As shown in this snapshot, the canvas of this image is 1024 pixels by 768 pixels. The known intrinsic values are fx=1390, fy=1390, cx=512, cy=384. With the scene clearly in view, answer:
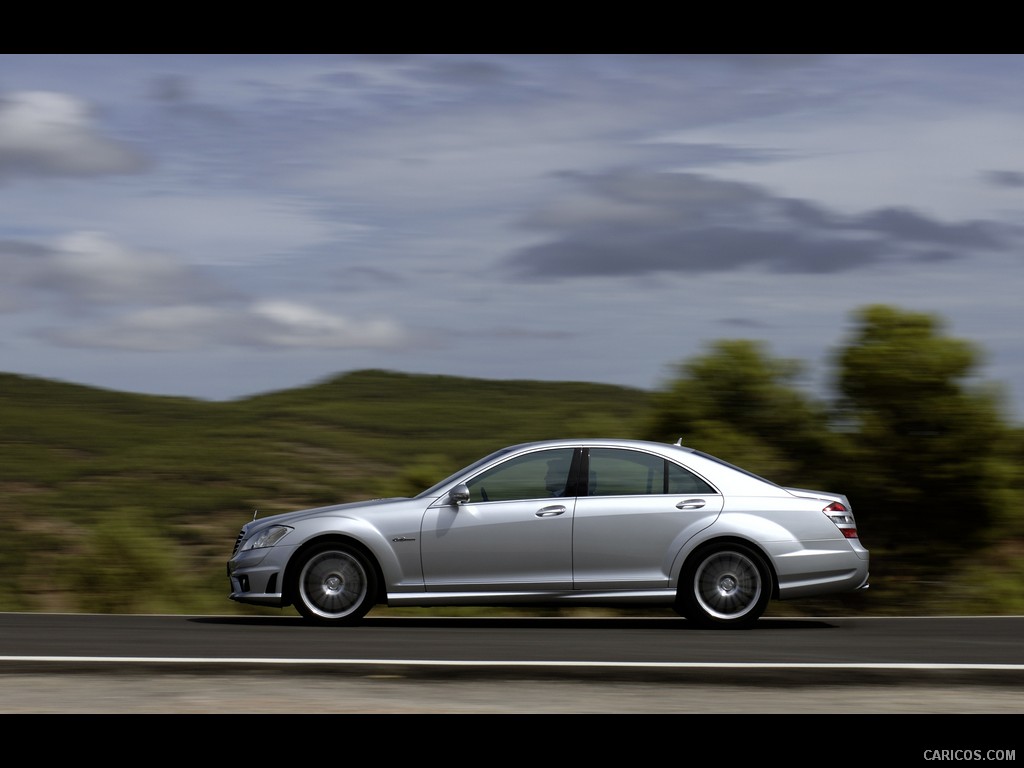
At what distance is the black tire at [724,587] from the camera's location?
452 inches

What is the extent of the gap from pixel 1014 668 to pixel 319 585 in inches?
217

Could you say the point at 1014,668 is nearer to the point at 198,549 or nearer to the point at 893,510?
the point at 893,510

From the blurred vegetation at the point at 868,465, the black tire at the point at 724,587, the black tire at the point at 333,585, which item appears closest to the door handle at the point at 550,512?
the black tire at the point at 724,587

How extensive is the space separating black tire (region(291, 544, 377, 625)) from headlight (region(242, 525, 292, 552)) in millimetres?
252

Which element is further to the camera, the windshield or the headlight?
the windshield

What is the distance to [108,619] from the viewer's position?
12.6 m

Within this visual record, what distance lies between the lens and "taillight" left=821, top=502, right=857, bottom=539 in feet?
38.4

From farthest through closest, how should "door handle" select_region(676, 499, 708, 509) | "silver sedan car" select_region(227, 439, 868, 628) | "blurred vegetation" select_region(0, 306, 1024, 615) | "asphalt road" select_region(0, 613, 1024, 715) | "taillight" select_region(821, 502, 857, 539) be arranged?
"blurred vegetation" select_region(0, 306, 1024, 615), "taillight" select_region(821, 502, 857, 539), "door handle" select_region(676, 499, 708, 509), "silver sedan car" select_region(227, 439, 868, 628), "asphalt road" select_region(0, 613, 1024, 715)

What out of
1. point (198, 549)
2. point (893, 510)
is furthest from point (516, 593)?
point (198, 549)

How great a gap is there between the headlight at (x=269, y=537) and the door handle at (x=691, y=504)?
328 cm

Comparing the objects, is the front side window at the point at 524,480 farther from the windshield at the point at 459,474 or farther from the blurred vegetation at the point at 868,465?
the blurred vegetation at the point at 868,465

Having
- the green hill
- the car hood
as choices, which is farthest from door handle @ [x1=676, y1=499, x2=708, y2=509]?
the green hill

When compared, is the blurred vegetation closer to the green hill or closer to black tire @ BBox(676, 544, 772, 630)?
the green hill

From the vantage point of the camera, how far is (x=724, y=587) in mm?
11539
